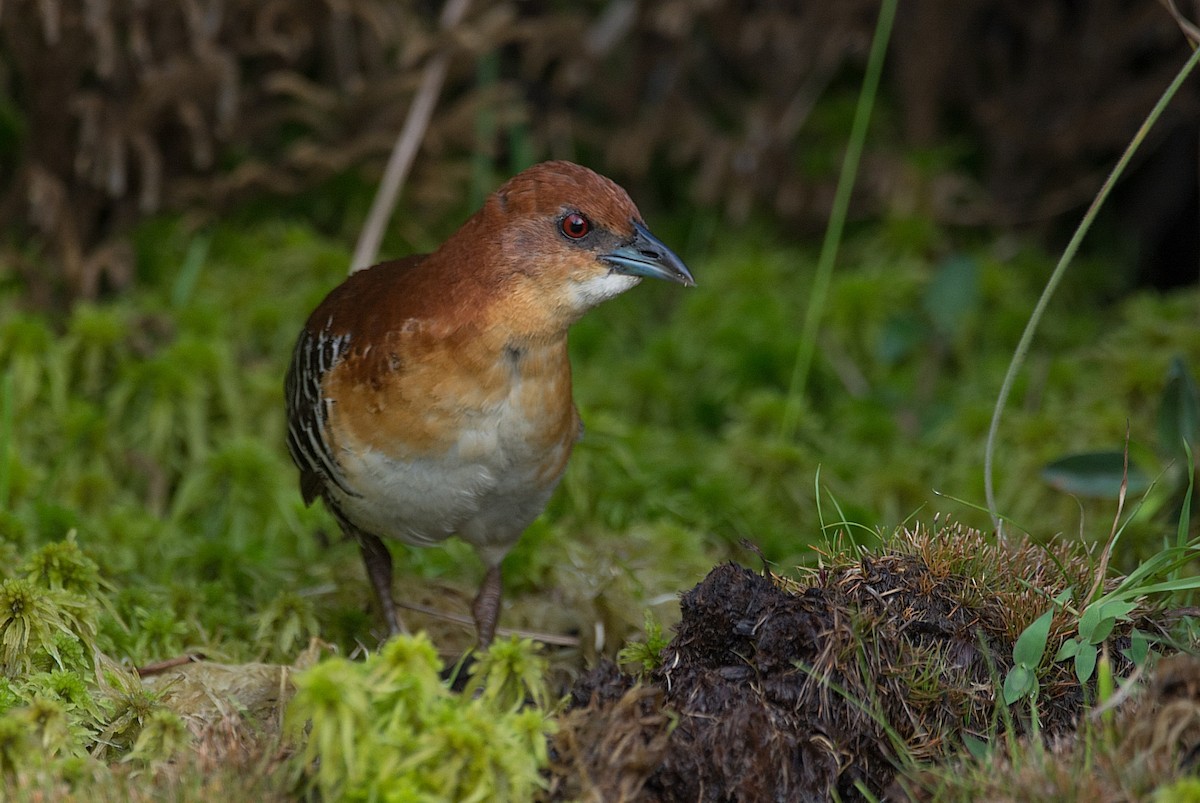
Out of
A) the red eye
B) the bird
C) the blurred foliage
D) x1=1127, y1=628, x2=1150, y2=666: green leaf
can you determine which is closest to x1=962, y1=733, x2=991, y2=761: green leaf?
x1=1127, y1=628, x2=1150, y2=666: green leaf

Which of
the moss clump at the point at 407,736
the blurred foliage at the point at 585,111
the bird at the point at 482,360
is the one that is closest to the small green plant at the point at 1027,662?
the moss clump at the point at 407,736

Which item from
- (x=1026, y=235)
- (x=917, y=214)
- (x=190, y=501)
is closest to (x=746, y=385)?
(x=917, y=214)

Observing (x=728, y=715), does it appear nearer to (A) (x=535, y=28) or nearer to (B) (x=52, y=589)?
(B) (x=52, y=589)

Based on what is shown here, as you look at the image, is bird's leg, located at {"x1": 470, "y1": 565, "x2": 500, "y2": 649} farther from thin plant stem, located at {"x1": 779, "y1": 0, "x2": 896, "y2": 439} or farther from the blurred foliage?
the blurred foliage

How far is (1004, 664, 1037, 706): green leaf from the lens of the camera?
308cm

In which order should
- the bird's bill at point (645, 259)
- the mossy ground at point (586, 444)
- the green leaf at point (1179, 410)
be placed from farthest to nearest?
1. the green leaf at point (1179, 410)
2. the mossy ground at point (586, 444)
3. the bird's bill at point (645, 259)

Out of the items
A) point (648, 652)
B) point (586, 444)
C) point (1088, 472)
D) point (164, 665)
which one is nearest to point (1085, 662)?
point (648, 652)

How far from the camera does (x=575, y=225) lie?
3.76 m

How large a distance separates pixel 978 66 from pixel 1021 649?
4994 millimetres

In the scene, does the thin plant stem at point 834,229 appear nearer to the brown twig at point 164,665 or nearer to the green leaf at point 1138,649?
the green leaf at point 1138,649

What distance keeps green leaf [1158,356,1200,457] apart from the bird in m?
1.87

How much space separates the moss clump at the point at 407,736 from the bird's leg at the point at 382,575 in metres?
1.61

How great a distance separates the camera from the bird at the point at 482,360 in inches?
145

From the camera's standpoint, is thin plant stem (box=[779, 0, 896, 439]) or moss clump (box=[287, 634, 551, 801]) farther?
thin plant stem (box=[779, 0, 896, 439])
